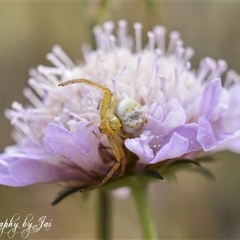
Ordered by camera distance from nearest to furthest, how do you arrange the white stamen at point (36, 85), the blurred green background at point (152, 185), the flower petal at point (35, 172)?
the flower petal at point (35, 172) → the white stamen at point (36, 85) → the blurred green background at point (152, 185)

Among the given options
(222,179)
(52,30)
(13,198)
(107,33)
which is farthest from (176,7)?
(107,33)

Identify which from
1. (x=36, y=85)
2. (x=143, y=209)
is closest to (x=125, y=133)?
(x=143, y=209)

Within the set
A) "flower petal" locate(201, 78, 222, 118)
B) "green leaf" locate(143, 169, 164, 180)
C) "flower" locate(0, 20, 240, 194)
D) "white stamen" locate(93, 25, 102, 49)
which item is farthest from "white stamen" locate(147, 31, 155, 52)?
"green leaf" locate(143, 169, 164, 180)

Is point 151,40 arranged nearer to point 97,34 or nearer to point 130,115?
point 97,34

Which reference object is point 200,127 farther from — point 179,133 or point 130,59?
point 130,59

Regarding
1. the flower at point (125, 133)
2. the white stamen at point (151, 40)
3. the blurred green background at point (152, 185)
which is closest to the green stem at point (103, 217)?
the flower at point (125, 133)

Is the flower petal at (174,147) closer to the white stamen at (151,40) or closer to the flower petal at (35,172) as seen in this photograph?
the flower petal at (35,172)
